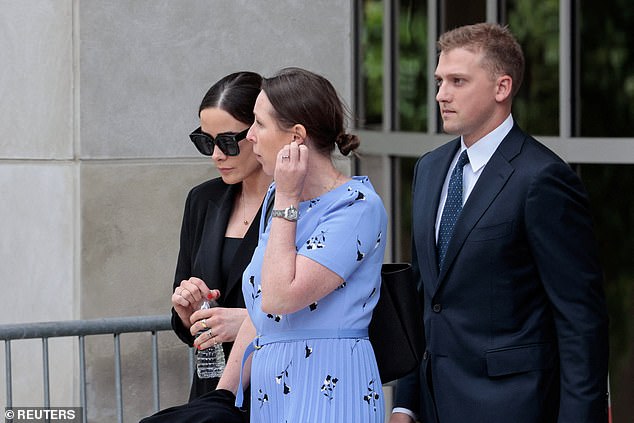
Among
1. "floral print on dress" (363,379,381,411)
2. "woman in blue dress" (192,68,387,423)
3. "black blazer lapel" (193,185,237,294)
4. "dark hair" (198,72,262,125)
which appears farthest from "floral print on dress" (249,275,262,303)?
"dark hair" (198,72,262,125)

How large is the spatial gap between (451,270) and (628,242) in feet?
15.1

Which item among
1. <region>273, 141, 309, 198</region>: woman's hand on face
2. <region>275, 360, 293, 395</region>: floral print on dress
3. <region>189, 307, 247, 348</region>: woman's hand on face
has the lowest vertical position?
<region>275, 360, 293, 395</region>: floral print on dress

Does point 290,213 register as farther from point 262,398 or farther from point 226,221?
point 226,221

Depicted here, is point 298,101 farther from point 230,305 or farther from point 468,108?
point 230,305

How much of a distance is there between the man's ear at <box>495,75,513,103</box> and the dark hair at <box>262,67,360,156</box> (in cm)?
47

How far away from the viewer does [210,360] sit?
4.32m

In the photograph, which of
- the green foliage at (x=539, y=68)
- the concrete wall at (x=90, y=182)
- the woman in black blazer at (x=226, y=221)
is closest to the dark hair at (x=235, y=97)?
the woman in black blazer at (x=226, y=221)

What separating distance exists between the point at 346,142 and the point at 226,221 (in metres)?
0.88

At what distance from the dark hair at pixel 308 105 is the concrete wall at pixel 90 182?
9.26 ft

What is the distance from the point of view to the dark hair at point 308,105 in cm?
361

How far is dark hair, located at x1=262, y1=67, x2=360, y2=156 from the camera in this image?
361 cm

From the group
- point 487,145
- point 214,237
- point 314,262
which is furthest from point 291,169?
point 214,237

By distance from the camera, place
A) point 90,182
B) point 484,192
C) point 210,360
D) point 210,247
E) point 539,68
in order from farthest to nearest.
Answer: point 539,68
point 90,182
point 210,247
point 210,360
point 484,192

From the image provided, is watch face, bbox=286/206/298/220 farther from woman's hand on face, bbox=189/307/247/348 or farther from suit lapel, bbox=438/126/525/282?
woman's hand on face, bbox=189/307/247/348
